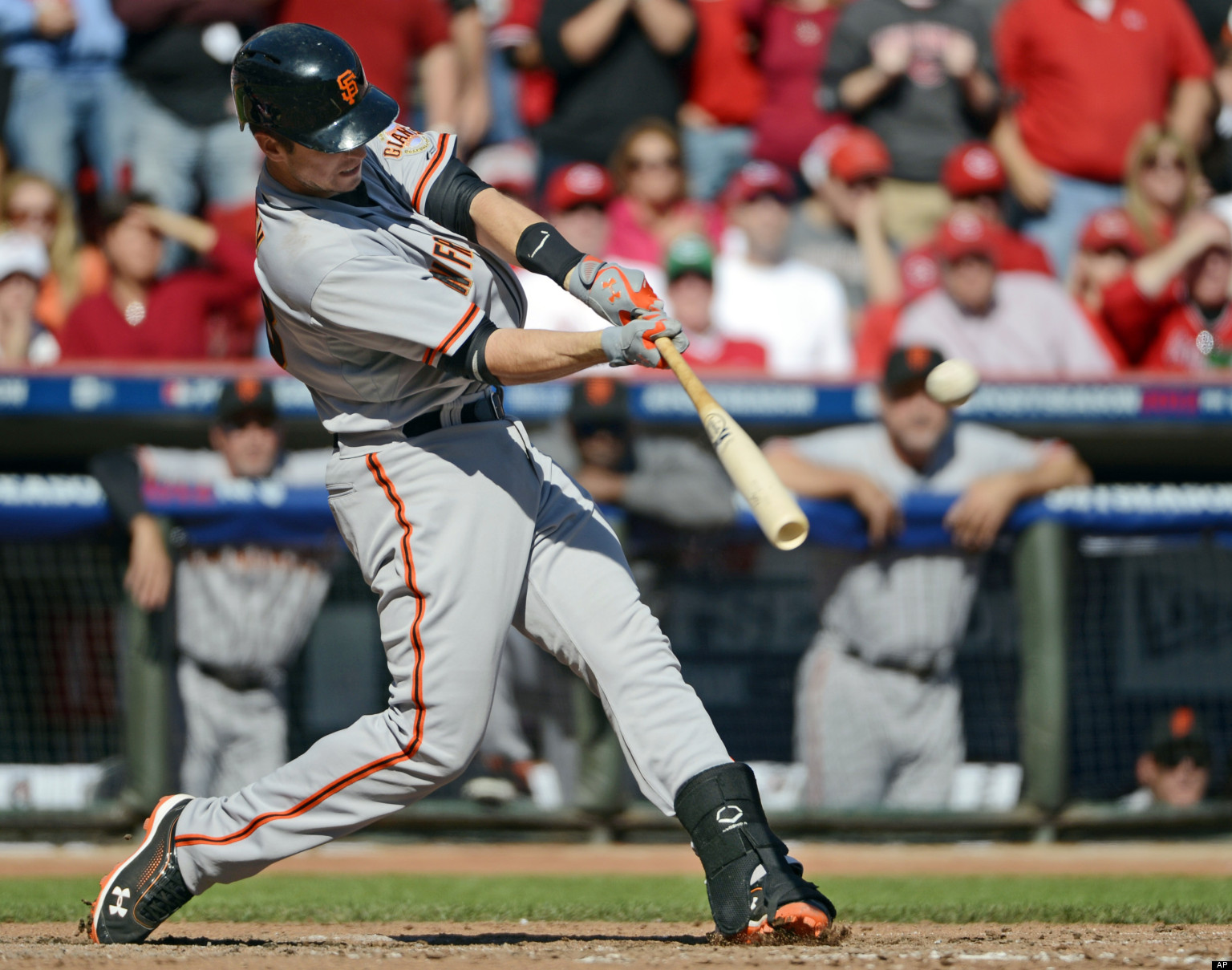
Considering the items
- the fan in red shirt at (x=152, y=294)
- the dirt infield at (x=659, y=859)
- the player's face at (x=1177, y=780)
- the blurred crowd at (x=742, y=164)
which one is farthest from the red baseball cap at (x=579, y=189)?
the player's face at (x=1177, y=780)

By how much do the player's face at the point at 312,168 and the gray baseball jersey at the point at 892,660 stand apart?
2477 mm

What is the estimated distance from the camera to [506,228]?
2.78 metres

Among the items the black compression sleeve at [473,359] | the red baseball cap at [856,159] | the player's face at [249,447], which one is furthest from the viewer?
the red baseball cap at [856,159]

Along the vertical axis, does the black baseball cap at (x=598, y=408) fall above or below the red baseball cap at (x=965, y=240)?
below

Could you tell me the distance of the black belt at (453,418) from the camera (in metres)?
2.76

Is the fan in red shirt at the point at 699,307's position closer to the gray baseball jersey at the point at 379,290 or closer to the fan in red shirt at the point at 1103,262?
the fan in red shirt at the point at 1103,262

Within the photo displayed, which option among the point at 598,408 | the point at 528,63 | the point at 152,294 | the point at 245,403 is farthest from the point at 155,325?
the point at 528,63

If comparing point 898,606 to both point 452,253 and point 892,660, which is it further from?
point 452,253

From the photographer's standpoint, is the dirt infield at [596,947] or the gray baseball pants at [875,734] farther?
the gray baseball pants at [875,734]

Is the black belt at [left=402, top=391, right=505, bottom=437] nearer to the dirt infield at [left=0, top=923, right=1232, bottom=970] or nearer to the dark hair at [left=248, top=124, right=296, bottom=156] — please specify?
the dark hair at [left=248, top=124, right=296, bottom=156]

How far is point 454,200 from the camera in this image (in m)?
2.85

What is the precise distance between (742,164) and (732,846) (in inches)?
188

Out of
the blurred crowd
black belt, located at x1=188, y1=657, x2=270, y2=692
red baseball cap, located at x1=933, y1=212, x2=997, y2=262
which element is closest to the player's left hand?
the blurred crowd

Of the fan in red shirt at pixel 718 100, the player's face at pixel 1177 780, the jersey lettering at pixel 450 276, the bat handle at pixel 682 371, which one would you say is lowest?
the player's face at pixel 1177 780
